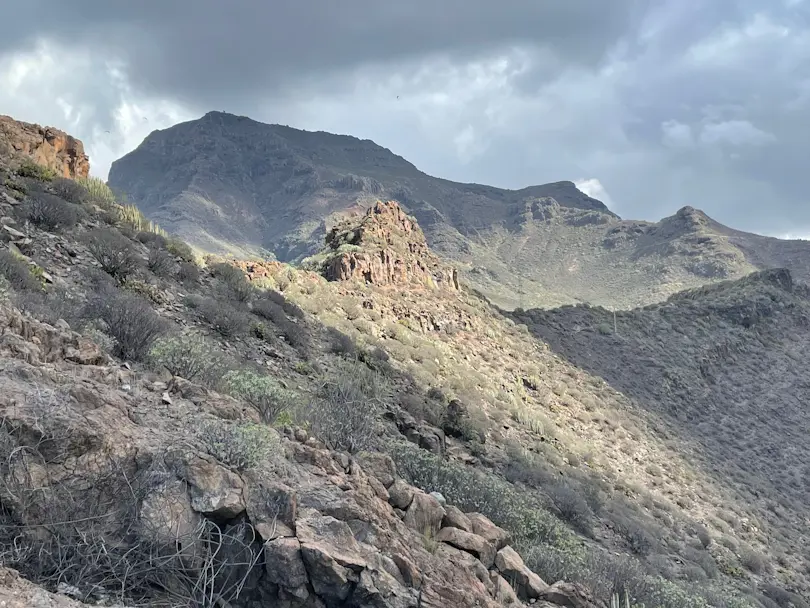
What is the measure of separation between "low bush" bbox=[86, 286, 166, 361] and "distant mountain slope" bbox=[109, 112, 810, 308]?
31.2 m

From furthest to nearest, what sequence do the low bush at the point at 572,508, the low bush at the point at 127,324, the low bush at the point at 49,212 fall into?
the low bush at the point at 49,212, the low bush at the point at 572,508, the low bush at the point at 127,324

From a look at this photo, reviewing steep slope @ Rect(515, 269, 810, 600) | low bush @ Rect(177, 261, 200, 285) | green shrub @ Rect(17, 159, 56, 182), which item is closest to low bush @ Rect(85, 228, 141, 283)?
low bush @ Rect(177, 261, 200, 285)

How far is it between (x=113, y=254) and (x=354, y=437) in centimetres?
897

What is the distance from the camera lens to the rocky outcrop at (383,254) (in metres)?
24.9

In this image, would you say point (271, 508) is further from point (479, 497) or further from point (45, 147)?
point (45, 147)

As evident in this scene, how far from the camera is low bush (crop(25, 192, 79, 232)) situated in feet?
44.5

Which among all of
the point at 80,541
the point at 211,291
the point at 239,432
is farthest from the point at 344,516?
the point at 211,291

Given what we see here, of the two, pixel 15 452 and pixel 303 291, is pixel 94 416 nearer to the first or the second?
pixel 15 452

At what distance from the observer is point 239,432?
219 inches

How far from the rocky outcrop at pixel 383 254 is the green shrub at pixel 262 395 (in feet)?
51.5

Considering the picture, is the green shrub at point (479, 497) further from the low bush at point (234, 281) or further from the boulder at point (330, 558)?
the low bush at point (234, 281)

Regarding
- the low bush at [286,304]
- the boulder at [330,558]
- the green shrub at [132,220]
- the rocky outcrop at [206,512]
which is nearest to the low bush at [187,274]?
the green shrub at [132,220]

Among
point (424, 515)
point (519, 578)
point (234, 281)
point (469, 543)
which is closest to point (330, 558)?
point (424, 515)

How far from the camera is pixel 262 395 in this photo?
27.5ft
